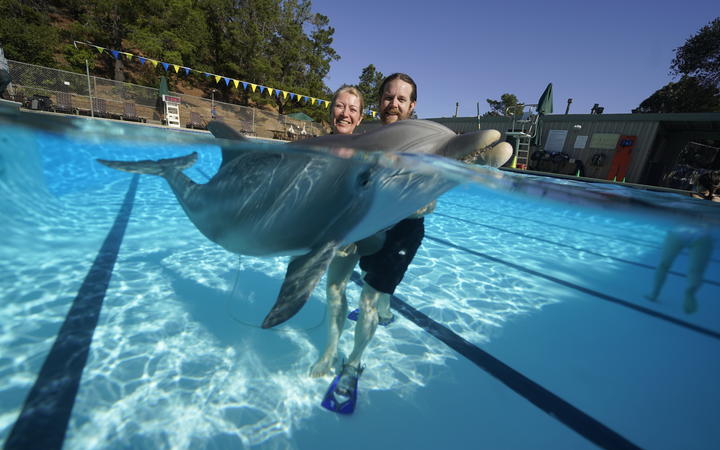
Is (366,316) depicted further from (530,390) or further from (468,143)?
(530,390)

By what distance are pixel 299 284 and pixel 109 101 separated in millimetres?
24920

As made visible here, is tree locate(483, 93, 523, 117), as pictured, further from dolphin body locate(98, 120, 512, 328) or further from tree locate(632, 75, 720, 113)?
Result: dolphin body locate(98, 120, 512, 328)

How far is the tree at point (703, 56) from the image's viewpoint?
2600cm

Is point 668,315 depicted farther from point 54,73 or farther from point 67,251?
point 54,73

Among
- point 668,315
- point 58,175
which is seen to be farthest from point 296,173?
point 58,175

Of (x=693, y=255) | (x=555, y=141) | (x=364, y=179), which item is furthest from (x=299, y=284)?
(x=555, y=141)

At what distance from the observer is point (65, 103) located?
18328 mm

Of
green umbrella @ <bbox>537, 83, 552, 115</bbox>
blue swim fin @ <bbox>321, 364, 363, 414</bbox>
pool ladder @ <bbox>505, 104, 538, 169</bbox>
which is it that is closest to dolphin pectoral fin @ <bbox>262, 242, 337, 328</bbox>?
blue swim fin @ <bbox>321, 364, 363, 414</bbox>

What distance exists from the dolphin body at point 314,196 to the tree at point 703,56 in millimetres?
39955

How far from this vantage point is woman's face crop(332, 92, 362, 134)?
309 centimetres

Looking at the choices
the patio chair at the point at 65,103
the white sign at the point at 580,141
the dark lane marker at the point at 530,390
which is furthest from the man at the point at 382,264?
the patio chair at the point at 65,103

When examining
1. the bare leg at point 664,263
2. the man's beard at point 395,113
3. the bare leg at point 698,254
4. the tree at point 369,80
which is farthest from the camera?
the tree at point 369,80

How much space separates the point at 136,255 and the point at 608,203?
20.3 ft

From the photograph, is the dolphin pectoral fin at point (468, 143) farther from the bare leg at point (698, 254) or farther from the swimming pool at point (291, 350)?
the bare leg at point (698, 254)
